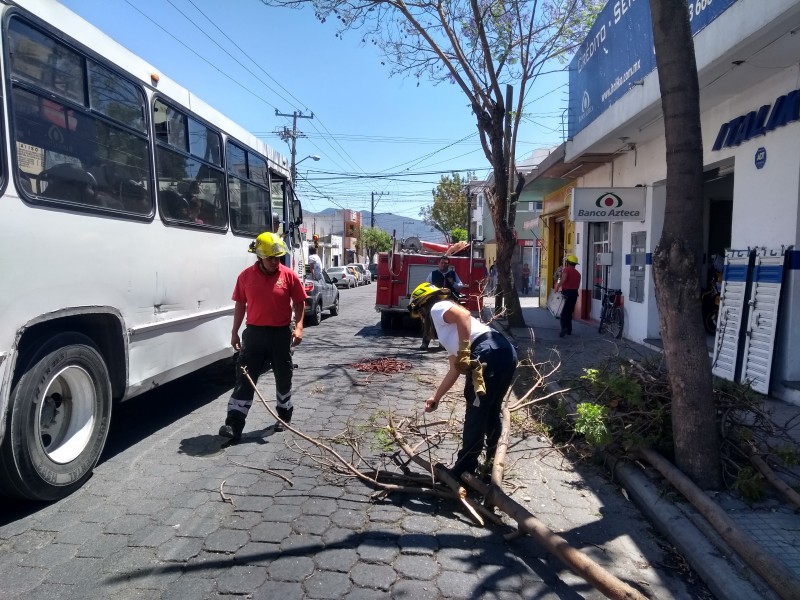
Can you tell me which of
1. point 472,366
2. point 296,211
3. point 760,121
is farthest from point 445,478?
point 296,211

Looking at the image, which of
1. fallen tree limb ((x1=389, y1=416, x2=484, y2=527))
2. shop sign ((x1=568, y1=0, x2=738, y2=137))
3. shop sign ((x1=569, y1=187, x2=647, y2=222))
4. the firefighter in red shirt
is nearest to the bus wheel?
the firefighter in red shirt

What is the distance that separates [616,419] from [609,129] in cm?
678

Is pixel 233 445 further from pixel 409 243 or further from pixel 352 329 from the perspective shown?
pixel 409 243

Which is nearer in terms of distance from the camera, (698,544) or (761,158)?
(698,544)

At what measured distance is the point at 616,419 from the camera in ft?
16.0

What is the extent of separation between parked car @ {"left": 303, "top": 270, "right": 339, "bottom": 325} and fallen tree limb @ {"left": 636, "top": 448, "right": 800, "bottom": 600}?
998 centimetres

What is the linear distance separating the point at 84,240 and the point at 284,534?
2.42 m

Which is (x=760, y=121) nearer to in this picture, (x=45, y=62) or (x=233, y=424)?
(x=233, y=424)

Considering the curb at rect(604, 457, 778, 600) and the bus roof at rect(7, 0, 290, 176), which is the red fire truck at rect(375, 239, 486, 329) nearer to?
the bus roof at rect(7, 0, 290, 176)

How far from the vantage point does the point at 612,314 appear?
12484 mm

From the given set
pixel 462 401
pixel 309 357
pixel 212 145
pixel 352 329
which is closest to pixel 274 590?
pixel 462 401

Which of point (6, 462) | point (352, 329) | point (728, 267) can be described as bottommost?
point (352, 329)

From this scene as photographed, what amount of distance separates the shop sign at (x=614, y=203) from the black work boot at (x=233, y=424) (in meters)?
8.04

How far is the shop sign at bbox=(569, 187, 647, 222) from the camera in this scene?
1086 cm
